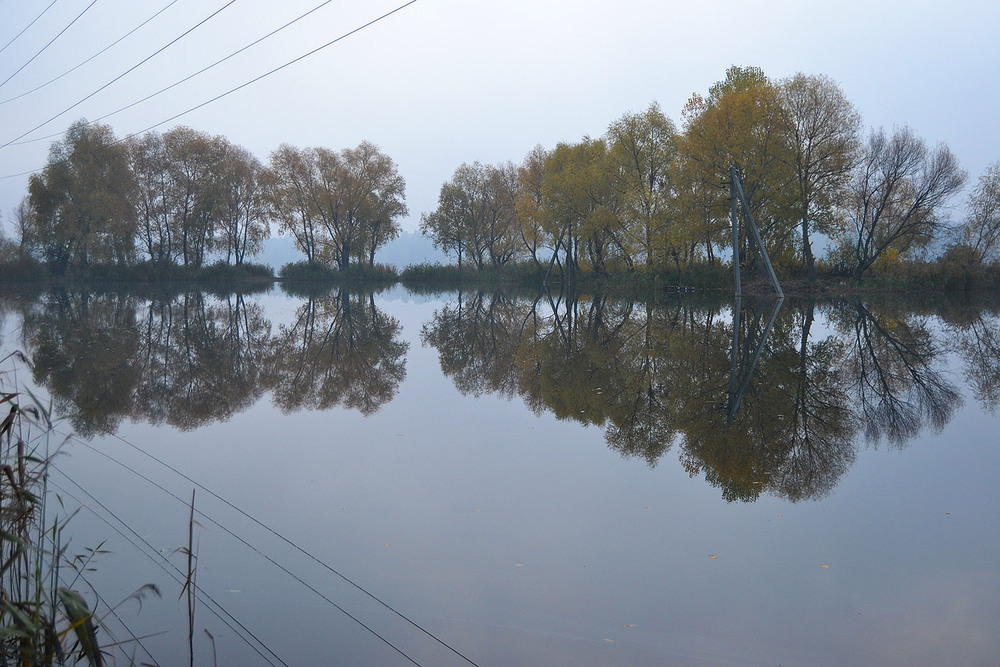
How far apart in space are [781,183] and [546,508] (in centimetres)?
3055

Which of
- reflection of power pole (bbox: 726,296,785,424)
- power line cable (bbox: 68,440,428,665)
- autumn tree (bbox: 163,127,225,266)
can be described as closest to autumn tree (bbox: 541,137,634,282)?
reflection of power pole (bbox: 726,296,785,424)

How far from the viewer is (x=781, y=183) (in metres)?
32.0

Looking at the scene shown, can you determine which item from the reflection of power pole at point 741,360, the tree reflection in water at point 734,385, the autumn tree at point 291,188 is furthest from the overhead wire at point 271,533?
the autumn tree at point 291,188

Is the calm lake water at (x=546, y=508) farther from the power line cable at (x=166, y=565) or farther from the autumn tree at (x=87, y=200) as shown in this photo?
the autumn tree at (x=87, y=200)

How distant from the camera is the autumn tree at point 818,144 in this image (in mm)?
32875

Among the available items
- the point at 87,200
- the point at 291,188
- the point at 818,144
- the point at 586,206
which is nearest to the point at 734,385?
the point at 818,144

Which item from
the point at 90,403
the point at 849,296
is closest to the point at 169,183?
the point at 849,296

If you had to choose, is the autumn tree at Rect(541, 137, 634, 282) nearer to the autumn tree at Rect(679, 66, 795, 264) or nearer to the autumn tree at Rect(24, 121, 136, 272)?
the autumn tree at Rect(679, 66, 795, 264)

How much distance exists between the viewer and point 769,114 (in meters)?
32.1

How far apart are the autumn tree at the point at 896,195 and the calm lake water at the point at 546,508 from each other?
1001 inches

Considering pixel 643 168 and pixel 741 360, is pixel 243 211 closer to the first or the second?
pixel 643 168

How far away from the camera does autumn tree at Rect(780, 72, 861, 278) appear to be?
1294 inches

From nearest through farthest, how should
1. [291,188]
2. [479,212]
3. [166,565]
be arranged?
1. [166,565]
2. [291,188]
3. [479,212]

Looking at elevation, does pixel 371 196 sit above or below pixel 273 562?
above
